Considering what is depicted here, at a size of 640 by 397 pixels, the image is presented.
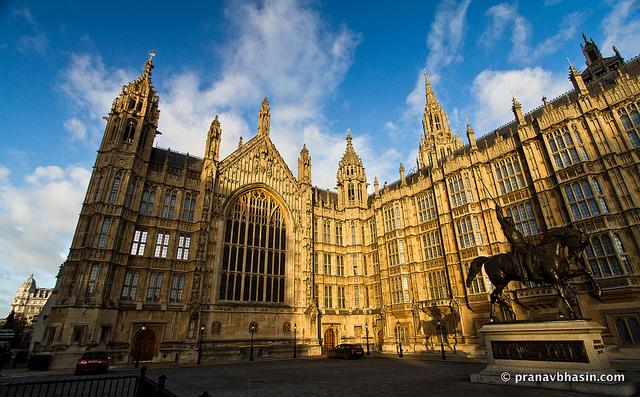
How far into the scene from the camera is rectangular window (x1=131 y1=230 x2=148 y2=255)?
28.5 metres

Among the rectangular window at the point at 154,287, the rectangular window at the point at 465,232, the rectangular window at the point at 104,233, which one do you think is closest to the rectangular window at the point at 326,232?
the rectangular window at the point at 465,232

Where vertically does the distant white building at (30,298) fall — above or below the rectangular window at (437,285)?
above

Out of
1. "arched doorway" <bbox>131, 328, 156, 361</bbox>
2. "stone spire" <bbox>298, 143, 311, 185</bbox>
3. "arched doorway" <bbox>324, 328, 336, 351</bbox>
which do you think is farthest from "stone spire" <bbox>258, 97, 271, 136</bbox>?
"arched doorway" <bbox>324, 328, 336, 351</bbox>

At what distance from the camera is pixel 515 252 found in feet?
45.8

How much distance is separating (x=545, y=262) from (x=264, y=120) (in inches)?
1348

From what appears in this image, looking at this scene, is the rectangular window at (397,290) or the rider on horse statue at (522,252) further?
the rectangular window at (397,290)

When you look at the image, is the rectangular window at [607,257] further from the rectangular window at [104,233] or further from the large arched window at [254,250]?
the rectangular window at [104,233]

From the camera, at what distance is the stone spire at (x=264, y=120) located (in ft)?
129

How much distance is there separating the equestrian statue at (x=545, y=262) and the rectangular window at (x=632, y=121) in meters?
16.0

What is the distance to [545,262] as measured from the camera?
12.8 meters

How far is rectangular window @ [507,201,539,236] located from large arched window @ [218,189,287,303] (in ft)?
78.2

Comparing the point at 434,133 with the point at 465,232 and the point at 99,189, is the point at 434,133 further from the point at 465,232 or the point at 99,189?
the point at 99,189

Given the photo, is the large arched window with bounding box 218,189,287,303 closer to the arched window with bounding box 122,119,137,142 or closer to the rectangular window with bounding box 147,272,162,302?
the rectangular window with bounding box 147,272,162,302

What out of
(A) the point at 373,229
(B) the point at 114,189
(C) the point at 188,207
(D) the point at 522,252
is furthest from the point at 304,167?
(D) the point at 522,252
